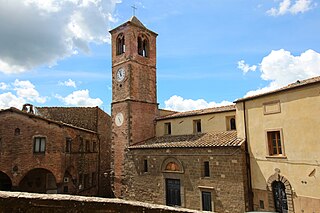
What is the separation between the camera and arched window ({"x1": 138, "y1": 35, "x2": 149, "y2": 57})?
78.1ft

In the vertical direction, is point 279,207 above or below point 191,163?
below

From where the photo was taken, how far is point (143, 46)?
24.1 meters

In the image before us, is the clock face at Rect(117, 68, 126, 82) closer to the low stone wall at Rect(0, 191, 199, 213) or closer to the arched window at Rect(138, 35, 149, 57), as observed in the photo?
the arched window at Rect(138, 35, 149, 57)

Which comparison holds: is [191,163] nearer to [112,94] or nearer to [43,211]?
[112,94]

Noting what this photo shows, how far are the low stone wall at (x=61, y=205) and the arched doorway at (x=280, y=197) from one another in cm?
959

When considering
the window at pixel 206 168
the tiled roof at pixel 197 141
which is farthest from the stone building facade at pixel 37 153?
the window at pixel 206 168

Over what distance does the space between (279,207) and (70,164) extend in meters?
15.4

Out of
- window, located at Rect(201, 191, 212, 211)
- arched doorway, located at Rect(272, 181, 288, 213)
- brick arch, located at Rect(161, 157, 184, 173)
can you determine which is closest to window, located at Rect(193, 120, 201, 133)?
brick arch, located at Rect(161, 157, 184, 173)

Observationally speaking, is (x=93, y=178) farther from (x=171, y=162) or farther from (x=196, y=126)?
(x=196, y=126)

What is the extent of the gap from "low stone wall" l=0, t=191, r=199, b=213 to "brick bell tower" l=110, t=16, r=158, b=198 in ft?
51.6

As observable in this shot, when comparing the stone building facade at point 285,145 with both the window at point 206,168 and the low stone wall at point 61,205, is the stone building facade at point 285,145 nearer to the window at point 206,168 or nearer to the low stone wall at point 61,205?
the window at point 206,168

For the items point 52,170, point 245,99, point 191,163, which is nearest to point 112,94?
point 52,170

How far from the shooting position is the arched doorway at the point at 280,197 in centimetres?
1244

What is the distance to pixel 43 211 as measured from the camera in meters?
4.63
